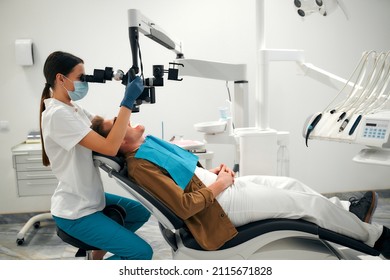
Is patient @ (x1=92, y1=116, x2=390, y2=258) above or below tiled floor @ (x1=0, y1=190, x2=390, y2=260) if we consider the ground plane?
above

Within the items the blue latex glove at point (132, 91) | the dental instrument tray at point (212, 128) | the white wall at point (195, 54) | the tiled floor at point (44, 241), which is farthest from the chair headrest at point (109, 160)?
the white wall at point (195, 54)

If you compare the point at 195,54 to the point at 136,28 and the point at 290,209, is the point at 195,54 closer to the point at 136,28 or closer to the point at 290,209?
the point at 136,28

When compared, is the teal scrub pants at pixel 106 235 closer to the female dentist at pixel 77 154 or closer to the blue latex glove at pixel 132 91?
the female dentist at pixel 77 154

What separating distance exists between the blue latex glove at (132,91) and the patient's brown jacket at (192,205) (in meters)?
0.23

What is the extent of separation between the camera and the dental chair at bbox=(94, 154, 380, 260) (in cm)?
139

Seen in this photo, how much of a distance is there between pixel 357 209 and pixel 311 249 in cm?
40

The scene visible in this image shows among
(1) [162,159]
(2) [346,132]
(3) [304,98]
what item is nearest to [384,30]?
(3) [304,98]

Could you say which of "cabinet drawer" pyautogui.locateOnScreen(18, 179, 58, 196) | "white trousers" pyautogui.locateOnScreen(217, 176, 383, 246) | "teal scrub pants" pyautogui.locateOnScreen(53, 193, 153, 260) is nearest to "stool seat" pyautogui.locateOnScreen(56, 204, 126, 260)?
"teal scrub pants" pyautogui.locateOnScreen(53, 193, 153, 260)

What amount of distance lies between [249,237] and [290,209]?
21 cm

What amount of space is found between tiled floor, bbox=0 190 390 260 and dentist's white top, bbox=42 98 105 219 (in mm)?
889

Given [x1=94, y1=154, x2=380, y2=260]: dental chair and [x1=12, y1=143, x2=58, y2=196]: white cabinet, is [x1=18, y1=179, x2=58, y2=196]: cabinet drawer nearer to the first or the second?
[x1=12, y1=143, x2=58, y2=196]: white cabinet

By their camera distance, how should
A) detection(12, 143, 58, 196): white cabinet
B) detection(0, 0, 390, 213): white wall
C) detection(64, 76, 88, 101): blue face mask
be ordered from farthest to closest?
detection(0, 0, 390, 213): white wall < detection(12, 143, 58, 196): white cabinet < detection(64, 76, 88, 101): blue face mask

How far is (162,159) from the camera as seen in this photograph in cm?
150
